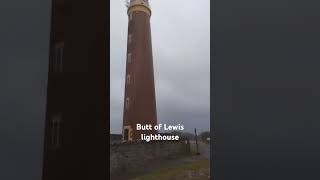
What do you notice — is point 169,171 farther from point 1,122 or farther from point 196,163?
point 1,122

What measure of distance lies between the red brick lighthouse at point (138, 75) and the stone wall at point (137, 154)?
0.99 meters

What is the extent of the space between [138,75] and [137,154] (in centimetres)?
465

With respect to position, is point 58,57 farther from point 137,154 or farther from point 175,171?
point 137,154

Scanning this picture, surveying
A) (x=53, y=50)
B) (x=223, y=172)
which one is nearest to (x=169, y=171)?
(x=53, y=50)

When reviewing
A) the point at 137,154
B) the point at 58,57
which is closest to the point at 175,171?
the point at 137,154

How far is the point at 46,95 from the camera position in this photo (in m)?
4.68

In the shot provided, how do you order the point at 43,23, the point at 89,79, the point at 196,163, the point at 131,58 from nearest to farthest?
the point at 43,23 → the point at 89,79 → the point at 196,163 → the point at 131,58

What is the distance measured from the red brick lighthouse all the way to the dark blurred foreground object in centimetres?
945

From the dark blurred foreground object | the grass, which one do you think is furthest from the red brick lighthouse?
the dark blurred foreground object

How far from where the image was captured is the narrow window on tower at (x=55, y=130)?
5.02m

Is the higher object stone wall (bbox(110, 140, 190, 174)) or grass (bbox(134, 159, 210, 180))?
stone wall (bbox(110, 140, 190, 174))

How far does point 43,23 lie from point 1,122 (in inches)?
56.2

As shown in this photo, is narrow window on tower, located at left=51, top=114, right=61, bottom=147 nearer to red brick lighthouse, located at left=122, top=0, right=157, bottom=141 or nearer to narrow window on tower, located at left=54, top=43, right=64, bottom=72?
narrow window on tower, located at left=54, top=43, right=64, bottom=72

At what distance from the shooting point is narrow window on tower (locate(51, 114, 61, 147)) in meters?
5.02
